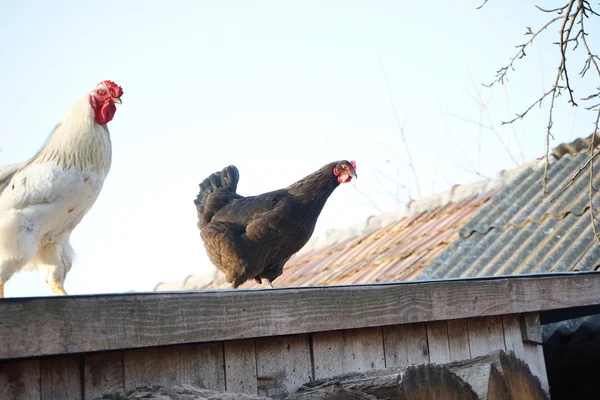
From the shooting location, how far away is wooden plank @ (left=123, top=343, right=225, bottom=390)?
1.84 m

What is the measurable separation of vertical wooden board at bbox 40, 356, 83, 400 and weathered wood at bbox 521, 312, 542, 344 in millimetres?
2042

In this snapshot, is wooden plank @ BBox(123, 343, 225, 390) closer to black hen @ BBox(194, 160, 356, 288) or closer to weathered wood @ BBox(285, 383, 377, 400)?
weathered wood @ BBox(285, 383, 377, 400)

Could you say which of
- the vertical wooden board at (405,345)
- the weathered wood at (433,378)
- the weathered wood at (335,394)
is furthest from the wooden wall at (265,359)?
the weathered wood at (335,394)

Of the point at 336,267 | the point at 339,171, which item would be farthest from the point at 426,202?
the point at 339,171

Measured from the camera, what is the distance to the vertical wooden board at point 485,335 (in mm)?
2908

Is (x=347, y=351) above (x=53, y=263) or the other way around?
the other way around

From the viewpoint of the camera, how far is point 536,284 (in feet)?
9.99

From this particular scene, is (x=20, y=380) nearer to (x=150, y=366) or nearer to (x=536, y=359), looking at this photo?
(x=150, y=366)

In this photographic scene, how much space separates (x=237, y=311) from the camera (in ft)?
6.52

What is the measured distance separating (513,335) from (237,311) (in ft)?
5.13

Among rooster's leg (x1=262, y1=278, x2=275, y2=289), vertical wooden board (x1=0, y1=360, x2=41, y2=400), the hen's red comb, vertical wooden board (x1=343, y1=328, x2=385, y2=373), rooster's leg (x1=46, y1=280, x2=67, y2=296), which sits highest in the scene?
the hen's red comb

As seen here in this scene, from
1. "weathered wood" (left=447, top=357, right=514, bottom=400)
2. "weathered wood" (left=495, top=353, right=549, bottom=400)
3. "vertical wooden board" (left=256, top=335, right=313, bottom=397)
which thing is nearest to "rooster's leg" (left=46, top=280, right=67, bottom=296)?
"vertical wooden board" (left=256, top=335, right=313, bottom=397)

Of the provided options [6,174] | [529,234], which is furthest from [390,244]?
[6,174]

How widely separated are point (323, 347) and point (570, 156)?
5.59 m
